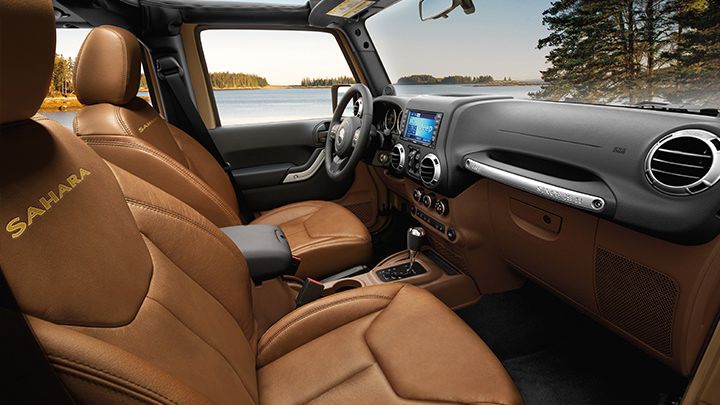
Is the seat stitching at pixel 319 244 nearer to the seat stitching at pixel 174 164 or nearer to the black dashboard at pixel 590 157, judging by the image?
the seat stitching at pixel 174 164

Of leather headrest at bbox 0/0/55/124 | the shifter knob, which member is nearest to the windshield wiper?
the shifter knob

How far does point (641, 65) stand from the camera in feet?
5.80

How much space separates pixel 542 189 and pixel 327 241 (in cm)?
87

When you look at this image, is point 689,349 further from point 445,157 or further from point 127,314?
point 127,314

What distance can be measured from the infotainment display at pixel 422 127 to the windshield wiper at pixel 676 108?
2.37 feet

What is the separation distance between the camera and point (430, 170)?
5.54ft

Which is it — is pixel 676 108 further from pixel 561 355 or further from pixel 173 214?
pixel 173 214

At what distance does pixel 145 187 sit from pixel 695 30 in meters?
2.01

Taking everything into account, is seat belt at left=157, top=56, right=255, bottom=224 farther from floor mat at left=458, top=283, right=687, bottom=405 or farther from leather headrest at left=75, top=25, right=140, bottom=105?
floor mat at left=458, top=283, right=687, bottom=405

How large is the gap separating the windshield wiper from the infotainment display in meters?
0.72

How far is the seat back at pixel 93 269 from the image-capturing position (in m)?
0.44

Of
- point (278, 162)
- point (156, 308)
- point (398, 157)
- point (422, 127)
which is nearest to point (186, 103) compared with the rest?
point (278, 162)

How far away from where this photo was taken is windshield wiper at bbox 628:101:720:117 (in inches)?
38.7

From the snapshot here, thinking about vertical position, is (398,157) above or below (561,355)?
above
